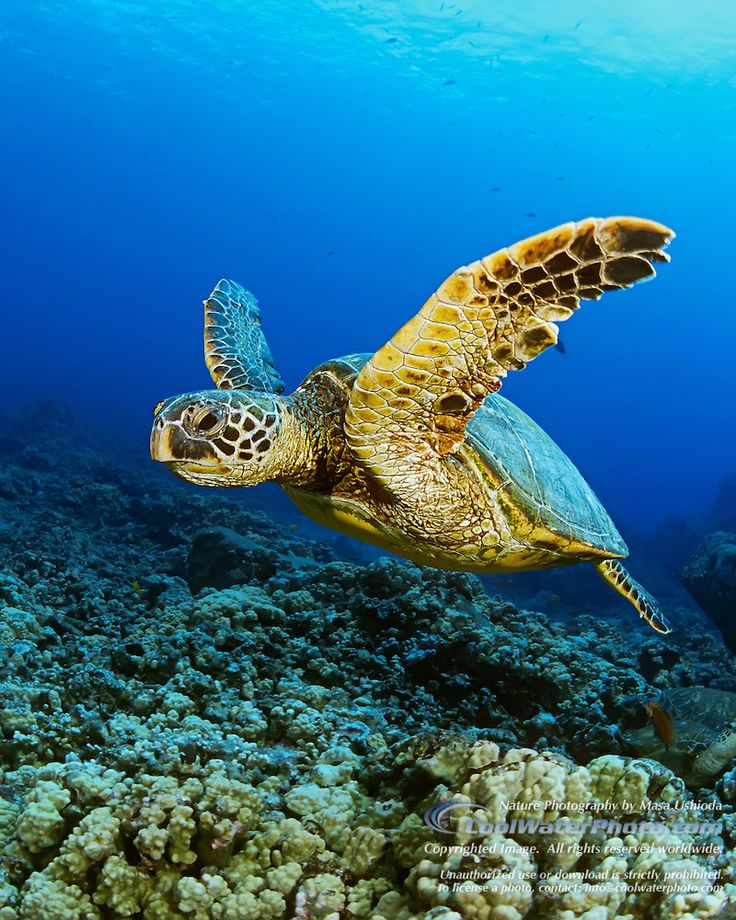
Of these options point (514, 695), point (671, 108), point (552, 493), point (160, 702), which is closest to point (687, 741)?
point (514, 695)

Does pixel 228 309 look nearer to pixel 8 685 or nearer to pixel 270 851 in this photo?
pixel 8 685

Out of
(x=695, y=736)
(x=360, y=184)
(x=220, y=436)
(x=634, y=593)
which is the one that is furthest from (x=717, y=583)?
(x=360, y=184)

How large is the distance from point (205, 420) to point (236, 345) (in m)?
1.73

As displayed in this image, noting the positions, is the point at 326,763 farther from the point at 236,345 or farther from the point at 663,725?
the point at 236,345

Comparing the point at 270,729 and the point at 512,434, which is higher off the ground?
the point at 512,434

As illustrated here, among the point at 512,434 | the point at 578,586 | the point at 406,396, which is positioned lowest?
the point at 578,586

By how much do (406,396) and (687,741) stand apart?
93.1 inches

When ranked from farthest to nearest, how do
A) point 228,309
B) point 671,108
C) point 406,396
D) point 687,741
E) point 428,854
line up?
point 671,108, point 228,309, point 687,741, point 406,396, point 428,854

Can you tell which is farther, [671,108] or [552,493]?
[671,108]

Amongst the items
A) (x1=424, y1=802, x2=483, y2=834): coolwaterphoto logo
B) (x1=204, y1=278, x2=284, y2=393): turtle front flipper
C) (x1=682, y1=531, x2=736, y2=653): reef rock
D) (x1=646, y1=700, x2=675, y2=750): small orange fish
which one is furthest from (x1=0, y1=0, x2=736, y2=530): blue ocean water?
(x1=424, y1=802, x2=483, y2=834): coolwaterphoto logo

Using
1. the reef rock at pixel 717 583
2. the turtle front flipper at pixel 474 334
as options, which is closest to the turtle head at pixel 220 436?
the turtle front flipper at pixel 474 334

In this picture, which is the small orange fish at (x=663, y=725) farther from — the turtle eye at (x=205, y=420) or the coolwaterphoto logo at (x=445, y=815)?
the turtle eye at (x=205, y=420)

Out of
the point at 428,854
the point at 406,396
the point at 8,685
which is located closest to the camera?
the point at 428,854

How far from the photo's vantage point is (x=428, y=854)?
5.26ft
